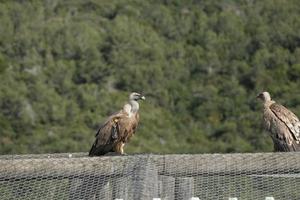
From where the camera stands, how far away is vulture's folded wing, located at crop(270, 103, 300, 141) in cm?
884

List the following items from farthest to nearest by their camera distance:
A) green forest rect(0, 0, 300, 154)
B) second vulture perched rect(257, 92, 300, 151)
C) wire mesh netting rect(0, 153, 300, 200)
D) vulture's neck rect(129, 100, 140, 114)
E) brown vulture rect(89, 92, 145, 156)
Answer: green forest rect(0, 0, 300, 154) → vulture's neck rect(129, 100, 140, 114) → brown vulture rect(89, 92, 145, 156) → second vulture perched rect(257, 92, 300, 151) → wire mesh netting rect(0, 153, 300, 200)

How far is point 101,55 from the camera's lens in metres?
26.4

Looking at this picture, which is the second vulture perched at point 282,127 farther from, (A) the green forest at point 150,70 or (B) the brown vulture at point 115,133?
(A) the green forest at point 150,70

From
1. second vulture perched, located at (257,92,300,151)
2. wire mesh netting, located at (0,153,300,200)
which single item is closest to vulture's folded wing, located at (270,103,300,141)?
second vulture perched, located at (257,92,300,151)

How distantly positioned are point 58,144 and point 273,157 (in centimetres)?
1457

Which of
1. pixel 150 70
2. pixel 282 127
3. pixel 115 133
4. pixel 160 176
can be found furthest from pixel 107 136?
pixel 150 70

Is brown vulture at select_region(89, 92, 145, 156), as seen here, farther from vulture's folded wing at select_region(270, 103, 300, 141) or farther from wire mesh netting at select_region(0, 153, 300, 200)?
wire mesh netting at select_region(0, 153, 300, 200)

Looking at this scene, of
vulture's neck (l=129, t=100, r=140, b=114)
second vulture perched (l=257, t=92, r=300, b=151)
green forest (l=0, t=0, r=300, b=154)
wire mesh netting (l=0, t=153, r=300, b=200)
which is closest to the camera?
wire mesh netting (l=0, t=153, r=300, b=200)

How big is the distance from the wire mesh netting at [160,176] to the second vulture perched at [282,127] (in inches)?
82.0

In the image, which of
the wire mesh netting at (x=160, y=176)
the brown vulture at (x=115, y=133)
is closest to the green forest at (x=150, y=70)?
the brown vulture at (x=115, y=133)

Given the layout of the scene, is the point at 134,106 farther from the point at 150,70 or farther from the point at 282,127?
the point at 150,70

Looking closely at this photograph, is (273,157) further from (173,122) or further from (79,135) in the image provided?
(173,122)

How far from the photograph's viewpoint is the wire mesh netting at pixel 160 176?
6.24 metres

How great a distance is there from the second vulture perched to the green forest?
10290 millimetres
